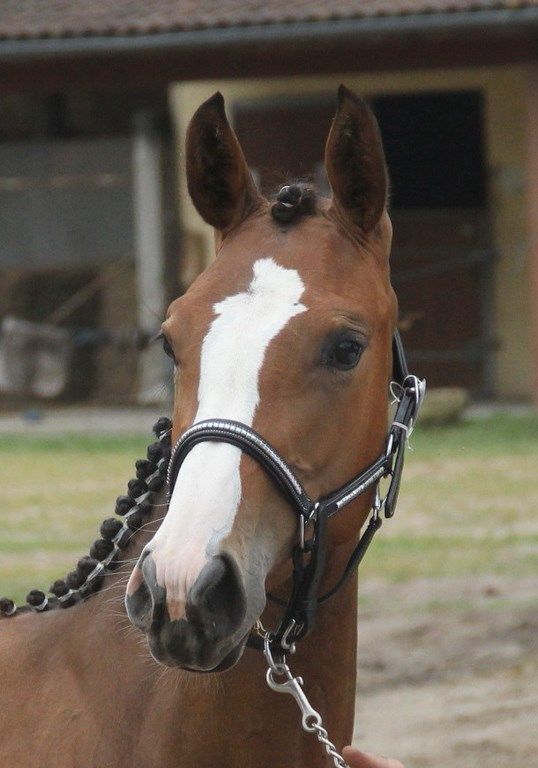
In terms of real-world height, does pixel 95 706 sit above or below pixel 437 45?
above

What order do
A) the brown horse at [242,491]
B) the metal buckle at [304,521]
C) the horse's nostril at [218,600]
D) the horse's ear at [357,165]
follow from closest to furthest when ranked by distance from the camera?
the horse's nostril at [218,600] → the brown horse at [242,491] → the metal buckle at [304,521] → the horse's ear at [357,165]

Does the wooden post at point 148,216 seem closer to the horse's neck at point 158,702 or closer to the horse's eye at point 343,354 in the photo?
the horse's neck at point 158,702

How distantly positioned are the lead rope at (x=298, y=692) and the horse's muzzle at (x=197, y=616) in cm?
31

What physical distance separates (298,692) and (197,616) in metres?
0.49

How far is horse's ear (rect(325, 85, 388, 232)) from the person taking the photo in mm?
2762

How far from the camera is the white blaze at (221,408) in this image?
2281 mm

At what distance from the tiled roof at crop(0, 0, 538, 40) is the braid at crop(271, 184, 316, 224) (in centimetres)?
1046

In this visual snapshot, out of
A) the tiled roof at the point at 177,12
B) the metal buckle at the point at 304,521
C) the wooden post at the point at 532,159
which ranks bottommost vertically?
the wooden post at the point at 532,159

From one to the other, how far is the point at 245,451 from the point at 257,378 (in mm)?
146

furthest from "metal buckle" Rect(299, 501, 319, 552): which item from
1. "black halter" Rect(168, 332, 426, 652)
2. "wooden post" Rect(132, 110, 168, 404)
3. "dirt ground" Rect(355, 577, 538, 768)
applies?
"wooden post" Rect(132, 110, 168, 404)

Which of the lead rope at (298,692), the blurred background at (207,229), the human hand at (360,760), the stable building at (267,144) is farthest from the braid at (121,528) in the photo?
the stable building at (267,144)

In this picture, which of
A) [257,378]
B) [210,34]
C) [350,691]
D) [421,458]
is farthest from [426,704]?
[210,34]

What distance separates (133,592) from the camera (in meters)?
2.34

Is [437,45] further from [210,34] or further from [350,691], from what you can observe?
[350,691]
